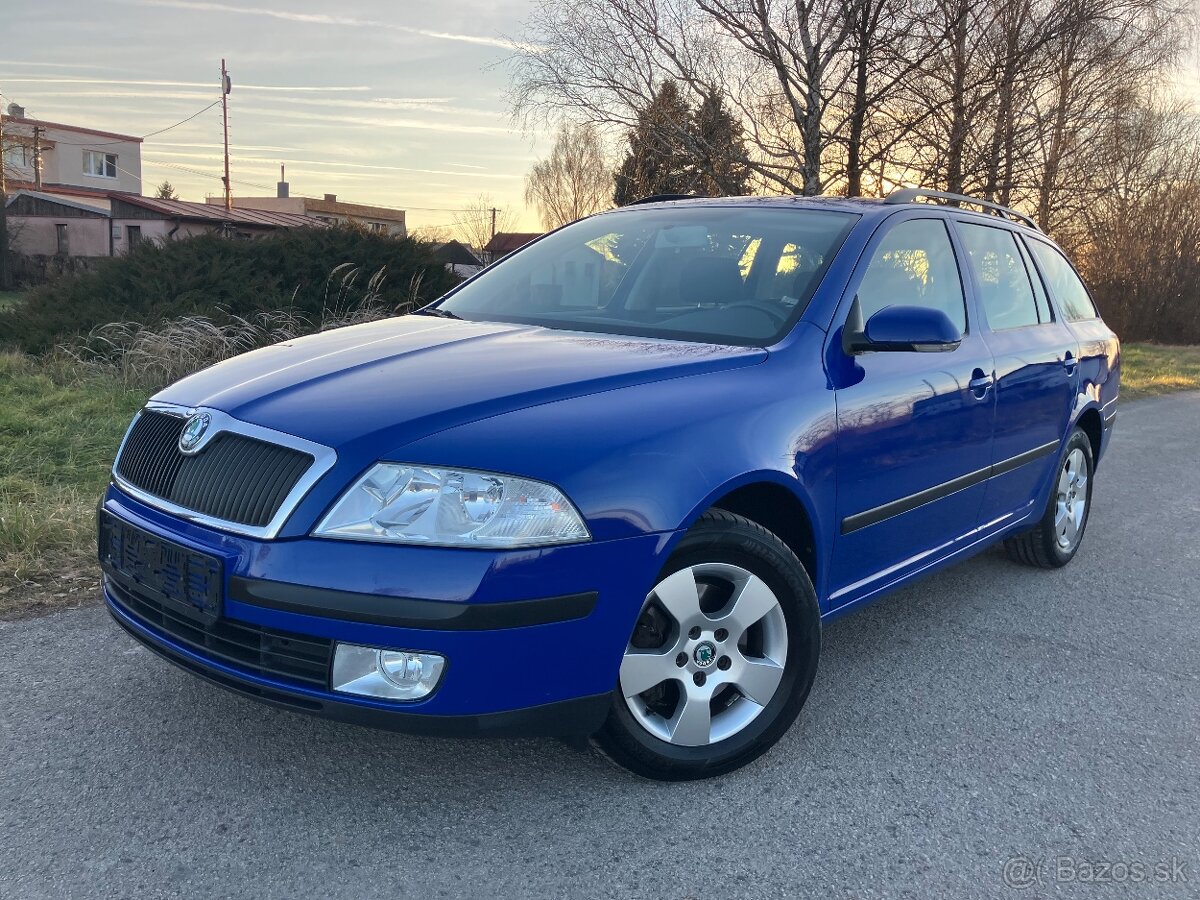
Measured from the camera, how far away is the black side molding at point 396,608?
228cm

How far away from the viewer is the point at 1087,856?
2482mm

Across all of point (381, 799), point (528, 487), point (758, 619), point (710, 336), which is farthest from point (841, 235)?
point (381, 799)

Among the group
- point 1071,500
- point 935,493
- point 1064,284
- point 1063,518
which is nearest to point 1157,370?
point 1064,284

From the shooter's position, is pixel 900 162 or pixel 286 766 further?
pixel 900 162

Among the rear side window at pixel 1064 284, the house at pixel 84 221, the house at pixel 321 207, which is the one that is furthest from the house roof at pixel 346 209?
the rear side window at pixel 1064 284

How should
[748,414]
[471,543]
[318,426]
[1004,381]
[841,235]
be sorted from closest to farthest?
[471,543] < [318,426] < [748,414] < [841,235] < [1004,381]

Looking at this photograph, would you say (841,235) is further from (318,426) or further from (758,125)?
(758,125)

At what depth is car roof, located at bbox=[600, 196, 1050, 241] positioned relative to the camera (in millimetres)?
3799

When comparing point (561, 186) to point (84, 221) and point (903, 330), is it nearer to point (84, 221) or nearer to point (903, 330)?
point (84, 221)

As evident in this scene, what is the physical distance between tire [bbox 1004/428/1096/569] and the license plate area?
3.83m

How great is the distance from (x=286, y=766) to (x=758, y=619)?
1.36 m

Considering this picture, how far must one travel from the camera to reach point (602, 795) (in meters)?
2.71

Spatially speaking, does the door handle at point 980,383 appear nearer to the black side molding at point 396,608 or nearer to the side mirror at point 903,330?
the side mirror at point 903,330

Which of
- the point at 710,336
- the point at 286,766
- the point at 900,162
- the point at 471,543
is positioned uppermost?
the point at 900,162
